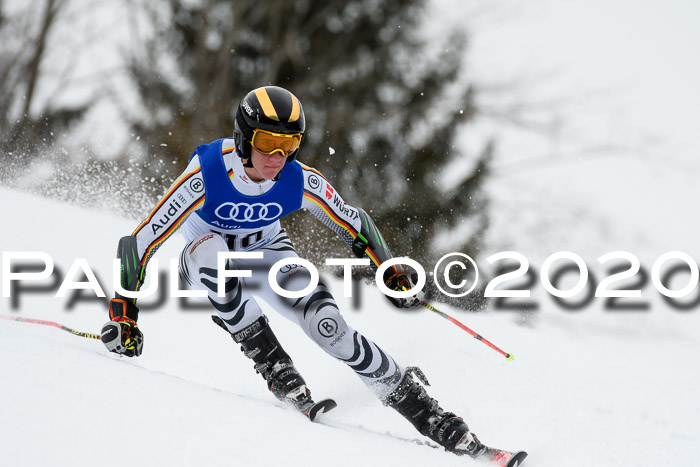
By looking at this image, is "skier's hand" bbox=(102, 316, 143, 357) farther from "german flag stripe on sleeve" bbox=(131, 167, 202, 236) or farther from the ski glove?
"german flag stripe on sleeve" bbox=(131, 167, 202, 236)

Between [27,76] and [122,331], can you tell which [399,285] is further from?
[27,76]

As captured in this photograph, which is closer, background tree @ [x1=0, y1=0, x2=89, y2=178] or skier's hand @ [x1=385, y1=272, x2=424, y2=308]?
skier's hand @ [x1=385, y1=272, x2=424, y2=308]

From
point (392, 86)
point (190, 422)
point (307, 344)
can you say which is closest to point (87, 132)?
point (392, 86)

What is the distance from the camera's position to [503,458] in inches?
137

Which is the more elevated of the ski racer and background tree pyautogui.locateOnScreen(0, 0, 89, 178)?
background tree pyautogui.locateOnScreen(0, 0, 89, 178)

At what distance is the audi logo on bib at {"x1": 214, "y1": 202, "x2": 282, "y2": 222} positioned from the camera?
3725 mm

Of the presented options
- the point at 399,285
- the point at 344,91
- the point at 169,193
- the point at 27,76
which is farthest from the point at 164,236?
the point at 27,76

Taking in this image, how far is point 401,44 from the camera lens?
16625mm

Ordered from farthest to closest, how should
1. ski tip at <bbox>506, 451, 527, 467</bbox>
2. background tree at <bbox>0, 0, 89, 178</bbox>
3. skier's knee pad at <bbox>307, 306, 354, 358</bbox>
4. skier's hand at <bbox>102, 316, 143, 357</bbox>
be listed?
background tree at <bbox>0, 0, 89, 178</bbox> < skier's knee pad at <bbox>307, 306, 354, 358</bbox> < ski tip at <bbox>506, 451, 527, 467</bbox> < skier's hand at <bbox>102, 316, 143, 357</bbox>

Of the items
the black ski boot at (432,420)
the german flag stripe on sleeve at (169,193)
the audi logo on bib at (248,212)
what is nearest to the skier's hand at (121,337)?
the german flag stripe on sleeve at (169,193)

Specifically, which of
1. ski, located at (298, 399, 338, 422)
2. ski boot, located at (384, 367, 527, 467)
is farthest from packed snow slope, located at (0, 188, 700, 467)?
ski boot, located at (384, 367, 527, 467)

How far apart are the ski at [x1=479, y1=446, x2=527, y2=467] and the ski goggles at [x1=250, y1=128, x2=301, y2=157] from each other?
6.01ft

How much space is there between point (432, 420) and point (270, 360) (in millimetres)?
918

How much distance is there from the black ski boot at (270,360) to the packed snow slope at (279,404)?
0.69 ft
